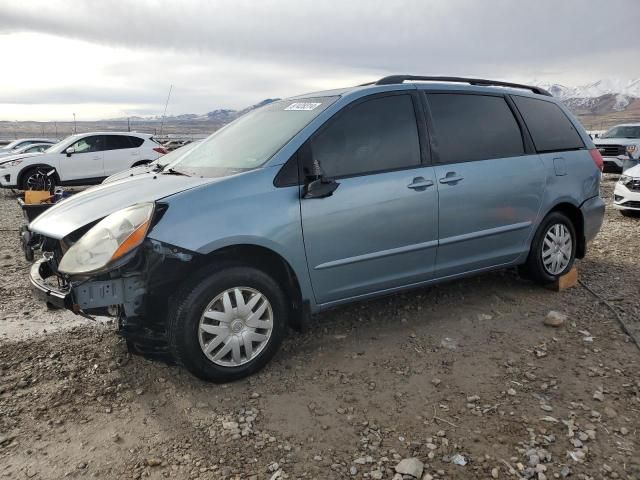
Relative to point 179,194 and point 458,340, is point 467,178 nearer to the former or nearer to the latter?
point 458,340

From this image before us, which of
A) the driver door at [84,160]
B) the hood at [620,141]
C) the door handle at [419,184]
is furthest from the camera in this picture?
the hood at [620,141]

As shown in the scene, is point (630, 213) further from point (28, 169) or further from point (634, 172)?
point (28, 169)

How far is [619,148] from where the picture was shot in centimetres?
1491

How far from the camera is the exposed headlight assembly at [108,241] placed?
2.82m

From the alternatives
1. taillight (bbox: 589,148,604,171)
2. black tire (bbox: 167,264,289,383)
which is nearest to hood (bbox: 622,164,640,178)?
taillight (bbox: 589,148,604,171)

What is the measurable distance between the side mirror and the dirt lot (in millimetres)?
1112

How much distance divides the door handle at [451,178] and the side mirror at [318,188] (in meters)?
0.98

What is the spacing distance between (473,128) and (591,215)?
5.45ft

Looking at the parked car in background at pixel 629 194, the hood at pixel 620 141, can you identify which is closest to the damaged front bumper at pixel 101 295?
the parked car in background at pixel 629 194

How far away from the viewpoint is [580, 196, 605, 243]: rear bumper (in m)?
4.84

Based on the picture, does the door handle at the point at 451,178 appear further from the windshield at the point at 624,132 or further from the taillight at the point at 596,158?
the windshield at the point at 624,132

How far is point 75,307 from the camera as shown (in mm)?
2920

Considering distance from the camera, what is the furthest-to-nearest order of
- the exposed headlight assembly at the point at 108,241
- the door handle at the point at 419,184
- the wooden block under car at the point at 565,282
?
the wooden block under car at the point at 565,282
the door handle at the point at 419,184
the exposed headlight assembly at the point at 108,241

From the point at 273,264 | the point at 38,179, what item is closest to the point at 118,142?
the point at 38,179
